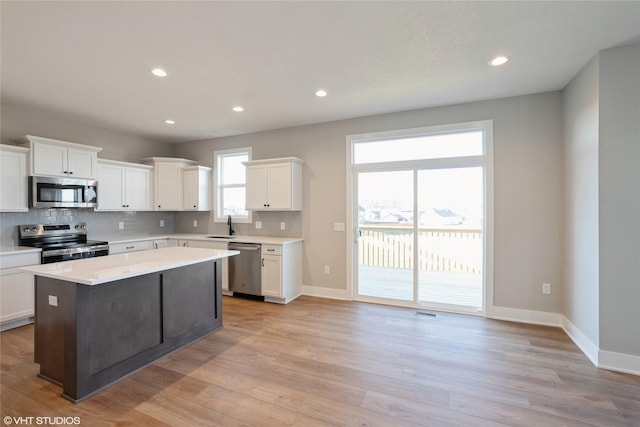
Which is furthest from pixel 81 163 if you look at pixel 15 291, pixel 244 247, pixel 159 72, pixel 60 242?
pixel 244 247

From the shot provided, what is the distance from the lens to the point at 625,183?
234 cm

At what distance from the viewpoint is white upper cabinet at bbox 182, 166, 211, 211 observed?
5062 millimetres

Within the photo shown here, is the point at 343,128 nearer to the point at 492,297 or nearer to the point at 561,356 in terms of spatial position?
the point at 492,297

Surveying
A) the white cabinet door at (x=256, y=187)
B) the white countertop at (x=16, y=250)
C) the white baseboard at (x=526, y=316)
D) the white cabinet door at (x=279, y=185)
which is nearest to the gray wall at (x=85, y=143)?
the white countertop at (x=16, y=250)

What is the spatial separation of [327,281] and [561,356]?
281 centimetres

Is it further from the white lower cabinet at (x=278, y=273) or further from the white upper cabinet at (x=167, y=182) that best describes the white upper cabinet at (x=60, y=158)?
the white lower cabinet at (x=278, y=273)

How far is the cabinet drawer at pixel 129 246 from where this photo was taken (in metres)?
4.15

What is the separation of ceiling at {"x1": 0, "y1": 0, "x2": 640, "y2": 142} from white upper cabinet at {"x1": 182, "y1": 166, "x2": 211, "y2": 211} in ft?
5.02

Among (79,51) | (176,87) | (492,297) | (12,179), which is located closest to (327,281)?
(492,297)

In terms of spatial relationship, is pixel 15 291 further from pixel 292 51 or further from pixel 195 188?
pixel 292 51

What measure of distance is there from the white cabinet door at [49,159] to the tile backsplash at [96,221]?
25.1 inches

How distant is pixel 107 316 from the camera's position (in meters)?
2.14

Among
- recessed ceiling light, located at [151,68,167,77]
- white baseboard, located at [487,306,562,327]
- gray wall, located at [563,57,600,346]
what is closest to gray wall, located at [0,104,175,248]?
recessed ceiling light, located at [151,68,167,77]

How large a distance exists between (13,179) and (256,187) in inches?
115
